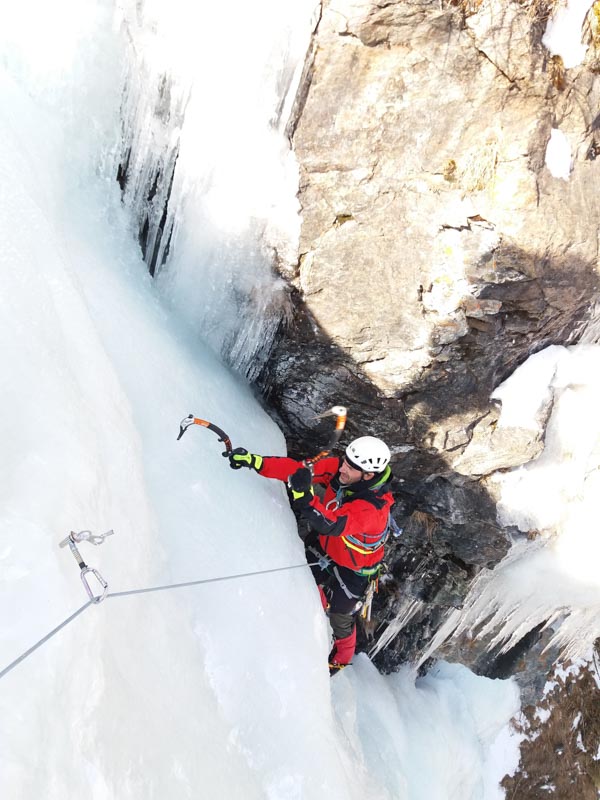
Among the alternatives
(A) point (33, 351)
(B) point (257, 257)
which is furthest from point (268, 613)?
(B) point (257, 257)

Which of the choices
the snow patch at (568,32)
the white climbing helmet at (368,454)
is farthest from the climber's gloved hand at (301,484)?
the snow patch at (568,32)

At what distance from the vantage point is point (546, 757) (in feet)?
27.1

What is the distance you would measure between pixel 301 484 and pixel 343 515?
0.41m

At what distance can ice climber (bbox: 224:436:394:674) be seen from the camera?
3.47m

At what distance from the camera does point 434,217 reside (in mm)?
3555

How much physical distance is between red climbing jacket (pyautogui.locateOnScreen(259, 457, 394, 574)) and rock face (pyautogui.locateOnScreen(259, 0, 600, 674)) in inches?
30.3

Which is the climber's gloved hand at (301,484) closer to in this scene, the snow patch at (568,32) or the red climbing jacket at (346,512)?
the red climbing jacket at (346,512)

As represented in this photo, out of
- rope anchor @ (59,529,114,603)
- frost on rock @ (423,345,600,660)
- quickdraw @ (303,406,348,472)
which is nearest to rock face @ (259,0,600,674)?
frost on rock @ (423,345,600,660)

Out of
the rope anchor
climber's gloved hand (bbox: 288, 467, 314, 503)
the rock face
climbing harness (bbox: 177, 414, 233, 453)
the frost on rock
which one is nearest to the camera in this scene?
the rope anchor

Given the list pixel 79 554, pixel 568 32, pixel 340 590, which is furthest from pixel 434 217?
pixel 79 554

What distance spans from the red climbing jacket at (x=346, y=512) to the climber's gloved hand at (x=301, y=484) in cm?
7

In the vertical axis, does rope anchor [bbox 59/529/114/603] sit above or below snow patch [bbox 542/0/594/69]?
below

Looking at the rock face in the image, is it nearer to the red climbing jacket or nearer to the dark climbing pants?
the red climbing jacket

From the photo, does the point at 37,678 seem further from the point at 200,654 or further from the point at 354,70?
the point at 354,70
